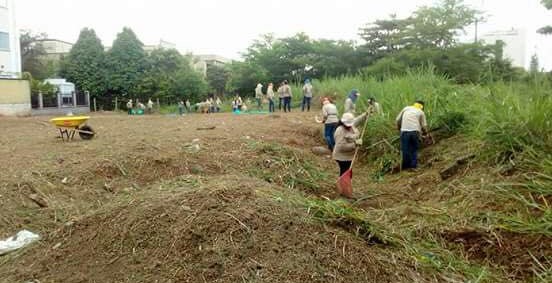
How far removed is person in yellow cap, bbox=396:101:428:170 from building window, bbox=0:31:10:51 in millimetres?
25906

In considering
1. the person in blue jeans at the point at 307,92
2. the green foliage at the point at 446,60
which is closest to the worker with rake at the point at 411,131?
the person in blue jeans at the point at 307,92

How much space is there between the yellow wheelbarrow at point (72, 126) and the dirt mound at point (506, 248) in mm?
7202

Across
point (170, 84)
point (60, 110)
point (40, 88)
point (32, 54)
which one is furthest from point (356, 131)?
point (32, 54)

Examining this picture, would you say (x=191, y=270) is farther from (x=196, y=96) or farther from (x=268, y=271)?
(x=196, y=96)

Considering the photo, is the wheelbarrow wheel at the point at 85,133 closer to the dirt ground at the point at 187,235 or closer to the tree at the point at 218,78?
the dirt ground at the point at 187,235

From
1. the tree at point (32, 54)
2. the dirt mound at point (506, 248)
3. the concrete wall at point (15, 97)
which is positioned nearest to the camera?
the dirt mound at point (506, 248)

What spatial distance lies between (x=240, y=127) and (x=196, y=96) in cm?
2087

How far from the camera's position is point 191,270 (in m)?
2.59

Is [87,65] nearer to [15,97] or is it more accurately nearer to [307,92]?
[15,97]

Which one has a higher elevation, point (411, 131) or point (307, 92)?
point (307, 92)

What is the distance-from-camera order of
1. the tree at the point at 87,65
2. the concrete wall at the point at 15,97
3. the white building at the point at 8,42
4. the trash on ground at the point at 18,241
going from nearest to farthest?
1. the trash on ground at the point at 18,241
2. the concrete wall at the point at 15,97
3. the white building at the point at 8,42
4. the tree at the point at 87,65

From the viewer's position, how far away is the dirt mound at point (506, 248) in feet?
10.9

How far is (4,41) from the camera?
25000mm

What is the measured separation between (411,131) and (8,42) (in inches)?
1042
